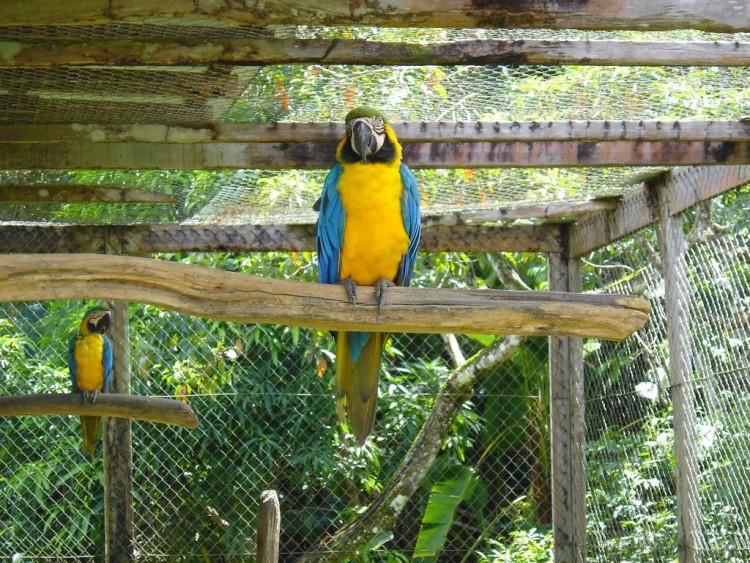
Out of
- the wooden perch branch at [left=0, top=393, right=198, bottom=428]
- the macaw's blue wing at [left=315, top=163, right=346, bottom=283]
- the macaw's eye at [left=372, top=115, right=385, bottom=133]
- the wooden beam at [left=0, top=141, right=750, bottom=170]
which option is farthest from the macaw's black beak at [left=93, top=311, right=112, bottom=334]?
the macaw's eye at [left=372, top=115, right=385, bottom=133]

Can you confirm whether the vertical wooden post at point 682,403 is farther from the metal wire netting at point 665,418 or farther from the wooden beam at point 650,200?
the wooden beam at point 650,200

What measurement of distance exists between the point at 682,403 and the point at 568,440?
3.26ft

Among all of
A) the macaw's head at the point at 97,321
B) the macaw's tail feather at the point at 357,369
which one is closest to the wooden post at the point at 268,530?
the macaw's tail feather at the point at 357,369

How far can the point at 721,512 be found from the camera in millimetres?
3219

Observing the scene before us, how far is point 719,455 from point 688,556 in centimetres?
42

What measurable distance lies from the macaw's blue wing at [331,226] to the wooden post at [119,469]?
1.23m

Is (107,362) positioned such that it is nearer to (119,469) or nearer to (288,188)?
(119,469)

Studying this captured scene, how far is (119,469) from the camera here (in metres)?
3.87

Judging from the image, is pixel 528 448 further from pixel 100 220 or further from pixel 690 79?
pixel 690 79

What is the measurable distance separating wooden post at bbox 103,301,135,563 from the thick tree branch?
129 cm

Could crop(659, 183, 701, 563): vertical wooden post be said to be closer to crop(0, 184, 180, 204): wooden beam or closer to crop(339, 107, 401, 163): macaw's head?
crop(339, 107, 401, 163): macaw's head

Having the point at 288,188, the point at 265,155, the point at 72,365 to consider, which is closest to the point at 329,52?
the point at 265,155

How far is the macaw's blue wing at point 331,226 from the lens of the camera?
9.55ft

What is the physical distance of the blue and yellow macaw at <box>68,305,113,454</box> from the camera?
4.20 m
